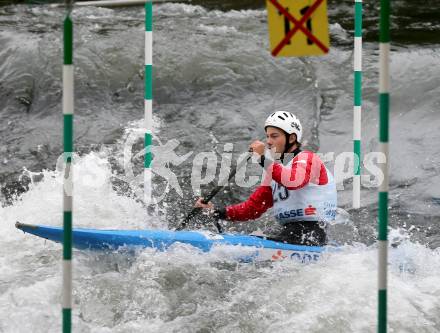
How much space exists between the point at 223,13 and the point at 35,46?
2467 millimetres

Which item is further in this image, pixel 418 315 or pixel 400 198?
pixel 400 198

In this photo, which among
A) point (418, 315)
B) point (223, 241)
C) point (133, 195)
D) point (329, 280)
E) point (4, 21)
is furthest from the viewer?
point (4, 21)

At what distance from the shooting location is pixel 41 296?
17.1 feet

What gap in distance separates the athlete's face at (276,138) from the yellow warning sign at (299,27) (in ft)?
7.16

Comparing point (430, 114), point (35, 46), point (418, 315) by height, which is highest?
point (35, 46)

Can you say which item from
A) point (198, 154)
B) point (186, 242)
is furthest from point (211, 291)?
point (198, 154)

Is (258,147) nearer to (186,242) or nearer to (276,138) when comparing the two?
(276,138)

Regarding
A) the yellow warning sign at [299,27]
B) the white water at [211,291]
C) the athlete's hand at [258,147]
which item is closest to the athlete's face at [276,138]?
the athlete's hand at [258,147]

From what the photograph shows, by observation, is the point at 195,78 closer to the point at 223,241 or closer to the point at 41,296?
the point at 223,241

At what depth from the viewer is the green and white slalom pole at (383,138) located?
342cm

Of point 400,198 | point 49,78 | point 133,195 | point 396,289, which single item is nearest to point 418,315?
point 396,289

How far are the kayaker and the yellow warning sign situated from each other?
2.10 metres

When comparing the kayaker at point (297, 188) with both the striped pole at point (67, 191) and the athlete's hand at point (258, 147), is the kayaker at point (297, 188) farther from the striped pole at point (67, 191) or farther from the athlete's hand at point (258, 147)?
the striped pole at point (67, 191)

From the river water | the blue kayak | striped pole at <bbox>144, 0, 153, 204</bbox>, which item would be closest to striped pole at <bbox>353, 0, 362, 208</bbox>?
the river water
